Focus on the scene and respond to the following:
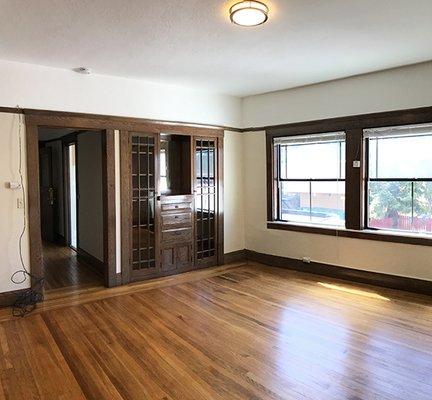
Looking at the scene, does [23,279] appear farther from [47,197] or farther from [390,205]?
[390,205]

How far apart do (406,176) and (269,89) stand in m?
2.22

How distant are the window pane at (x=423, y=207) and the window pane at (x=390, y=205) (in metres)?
0.07

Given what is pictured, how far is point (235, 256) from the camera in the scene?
239 inches

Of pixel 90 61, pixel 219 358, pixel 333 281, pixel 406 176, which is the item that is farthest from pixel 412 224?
pixel 90 61

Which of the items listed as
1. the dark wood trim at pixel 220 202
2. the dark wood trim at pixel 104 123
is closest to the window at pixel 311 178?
the dark wood trim at pixel 220 202

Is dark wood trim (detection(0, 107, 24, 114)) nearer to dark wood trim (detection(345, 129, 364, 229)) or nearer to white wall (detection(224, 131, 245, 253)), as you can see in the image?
white wall (detection(224, 131, 245, 253))

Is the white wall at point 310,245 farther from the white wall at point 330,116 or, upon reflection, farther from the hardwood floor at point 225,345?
the hardwood floor at point 225,345

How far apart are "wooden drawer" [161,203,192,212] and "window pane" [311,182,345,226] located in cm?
181

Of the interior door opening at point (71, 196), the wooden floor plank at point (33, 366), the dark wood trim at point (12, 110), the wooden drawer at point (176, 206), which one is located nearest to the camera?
the wooden floor plank at point (33, 366)

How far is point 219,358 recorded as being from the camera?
2.89 meters

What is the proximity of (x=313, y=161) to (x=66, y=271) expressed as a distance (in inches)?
155

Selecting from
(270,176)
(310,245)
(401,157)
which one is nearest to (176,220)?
(270,176)

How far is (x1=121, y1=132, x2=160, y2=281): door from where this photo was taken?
4.81 m

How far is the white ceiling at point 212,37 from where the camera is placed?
8.99ft
